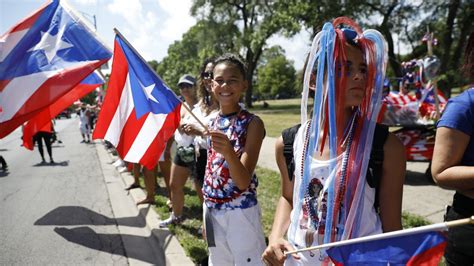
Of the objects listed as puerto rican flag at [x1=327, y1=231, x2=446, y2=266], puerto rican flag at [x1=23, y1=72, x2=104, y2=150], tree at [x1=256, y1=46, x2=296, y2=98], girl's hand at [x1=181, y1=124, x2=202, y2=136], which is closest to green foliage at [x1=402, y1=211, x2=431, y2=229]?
girl's hand at [x1=181, y1=124, x2=202, y2=136]

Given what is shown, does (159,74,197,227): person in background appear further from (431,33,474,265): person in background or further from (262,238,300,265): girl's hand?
(431,33,474,265): person in background

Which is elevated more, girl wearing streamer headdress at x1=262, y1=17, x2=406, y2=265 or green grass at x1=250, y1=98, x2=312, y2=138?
girl wearing streamer headdress at x1=262, y1=17, x2=406, y2=265

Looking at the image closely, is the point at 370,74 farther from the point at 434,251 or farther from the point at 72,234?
the point at 72,234

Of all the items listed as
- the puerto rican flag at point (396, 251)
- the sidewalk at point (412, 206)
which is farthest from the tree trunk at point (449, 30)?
the puerto rican flag at point (396, 251)

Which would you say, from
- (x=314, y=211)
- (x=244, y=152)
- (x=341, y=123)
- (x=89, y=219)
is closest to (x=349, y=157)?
(x=341, y=123)

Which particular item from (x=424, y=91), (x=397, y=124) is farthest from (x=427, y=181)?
(x=424, y=91)

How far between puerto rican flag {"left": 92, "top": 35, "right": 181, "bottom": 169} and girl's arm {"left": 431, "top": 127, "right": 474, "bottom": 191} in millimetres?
1857

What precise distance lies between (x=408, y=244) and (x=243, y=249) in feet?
4.40

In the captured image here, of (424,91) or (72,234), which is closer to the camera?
(72,234)

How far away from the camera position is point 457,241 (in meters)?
1.83

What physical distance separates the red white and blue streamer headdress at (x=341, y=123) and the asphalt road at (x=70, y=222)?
3.11 meters

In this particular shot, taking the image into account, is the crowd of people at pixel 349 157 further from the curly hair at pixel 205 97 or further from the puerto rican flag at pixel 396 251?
the curly hair at pixel 205 97

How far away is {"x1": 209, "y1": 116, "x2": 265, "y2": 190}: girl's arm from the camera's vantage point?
2010mm

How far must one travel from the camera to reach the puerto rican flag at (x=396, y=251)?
1.11 m
